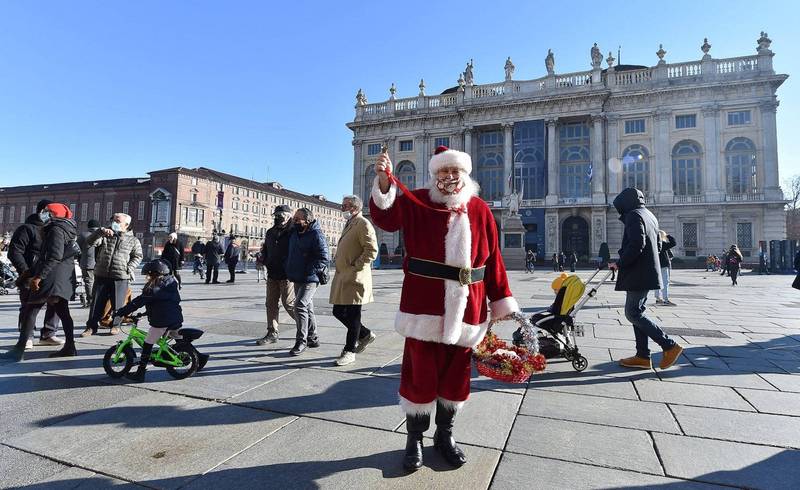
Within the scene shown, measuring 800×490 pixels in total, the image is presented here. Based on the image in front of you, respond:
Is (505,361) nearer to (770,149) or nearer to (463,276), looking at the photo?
(463,276)

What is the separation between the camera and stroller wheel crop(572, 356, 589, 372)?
4160 mm

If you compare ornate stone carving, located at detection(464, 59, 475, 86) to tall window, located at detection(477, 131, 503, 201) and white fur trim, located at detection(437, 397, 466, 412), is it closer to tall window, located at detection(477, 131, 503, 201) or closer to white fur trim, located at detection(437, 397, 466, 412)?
tall window, located at detection(477, 131, 503, 201)

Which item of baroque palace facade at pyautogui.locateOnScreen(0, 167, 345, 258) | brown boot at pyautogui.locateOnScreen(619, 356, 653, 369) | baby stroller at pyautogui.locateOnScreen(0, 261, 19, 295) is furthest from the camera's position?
baroque palace facade at pyautogui.locateOnScreen(0, 167, 345, 258)

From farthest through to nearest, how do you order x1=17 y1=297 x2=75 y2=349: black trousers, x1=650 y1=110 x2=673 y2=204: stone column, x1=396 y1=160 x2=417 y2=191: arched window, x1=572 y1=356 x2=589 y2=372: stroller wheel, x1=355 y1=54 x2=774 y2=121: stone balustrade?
x1=396 y1=160 x2=417 y2=191: arched window < x1=650 y1=110 x2=673 y2=204: stone column < x1=355 y1=54 x2=774 y2=121: stone balustrade < x1=17 y1=297 x2=75 y2=349: black trousers < x1=572 y1=356 x2=589 y2=372: stroller wheel

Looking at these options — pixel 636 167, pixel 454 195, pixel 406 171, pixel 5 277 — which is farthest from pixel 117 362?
pixel 406 171

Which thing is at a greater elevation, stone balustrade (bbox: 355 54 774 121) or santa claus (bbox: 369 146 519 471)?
stone balustrade (bbox: 355 54 774 121)

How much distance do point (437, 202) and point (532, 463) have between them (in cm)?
162

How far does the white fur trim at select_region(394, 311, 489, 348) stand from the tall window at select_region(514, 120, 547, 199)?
36699 mm

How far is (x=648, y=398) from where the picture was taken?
3.40m

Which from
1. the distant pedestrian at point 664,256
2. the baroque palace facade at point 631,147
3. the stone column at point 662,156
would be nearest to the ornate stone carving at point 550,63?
the baroque palace facade at point 631,147

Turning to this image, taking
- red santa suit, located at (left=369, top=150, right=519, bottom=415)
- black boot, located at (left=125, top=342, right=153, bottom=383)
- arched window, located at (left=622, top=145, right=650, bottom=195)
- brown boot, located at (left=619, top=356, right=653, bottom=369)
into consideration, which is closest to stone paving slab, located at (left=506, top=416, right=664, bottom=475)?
red santa suit, located at (left=369, top=150, right=519, bottom=415)

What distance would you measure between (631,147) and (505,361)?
39.6 metres

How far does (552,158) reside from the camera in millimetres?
37188

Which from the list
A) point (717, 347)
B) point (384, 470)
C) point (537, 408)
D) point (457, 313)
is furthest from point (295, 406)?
point (717, 347)
